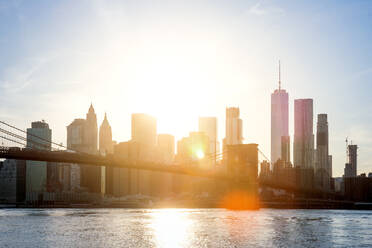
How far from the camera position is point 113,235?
49.7 meters

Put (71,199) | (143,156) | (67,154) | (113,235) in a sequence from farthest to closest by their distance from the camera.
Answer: (143,156), (71,199), (67,154), (113,235)

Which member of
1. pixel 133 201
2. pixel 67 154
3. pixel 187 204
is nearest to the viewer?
pixel 67 154

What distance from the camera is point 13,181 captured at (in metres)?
192

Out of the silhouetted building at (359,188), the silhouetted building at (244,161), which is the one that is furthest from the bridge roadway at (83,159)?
the silhouetted building at (359,188)

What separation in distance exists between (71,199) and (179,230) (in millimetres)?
135908

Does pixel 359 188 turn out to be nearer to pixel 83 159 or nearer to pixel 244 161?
pixel 244 161

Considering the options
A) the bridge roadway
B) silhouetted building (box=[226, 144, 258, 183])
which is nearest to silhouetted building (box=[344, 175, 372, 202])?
silhouetted building (box=[226, 144, 258, 183])

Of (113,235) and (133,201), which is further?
(133,201)

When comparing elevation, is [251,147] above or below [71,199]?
above

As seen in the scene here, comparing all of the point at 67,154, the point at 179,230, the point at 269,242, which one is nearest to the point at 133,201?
the point at 67,154

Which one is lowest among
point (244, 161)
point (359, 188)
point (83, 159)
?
point (359, 188)

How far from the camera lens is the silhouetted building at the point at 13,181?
620ft

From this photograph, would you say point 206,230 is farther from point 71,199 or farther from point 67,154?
point 71,199

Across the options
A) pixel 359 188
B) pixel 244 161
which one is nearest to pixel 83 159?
pixel 244 161
